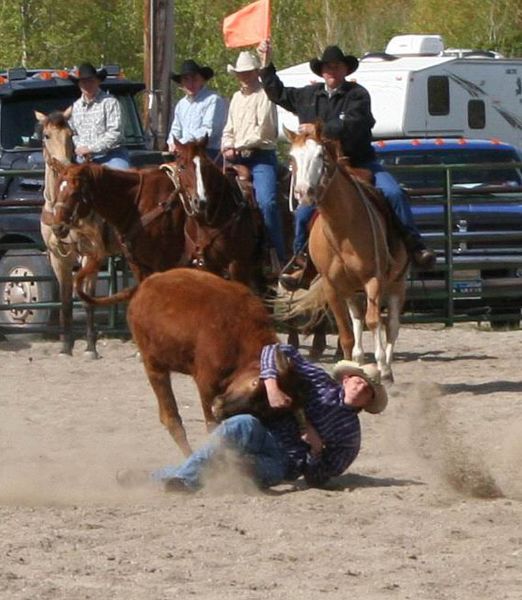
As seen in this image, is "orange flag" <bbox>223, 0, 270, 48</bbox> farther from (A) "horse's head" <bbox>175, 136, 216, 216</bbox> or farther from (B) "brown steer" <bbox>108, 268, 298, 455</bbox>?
(B) "brown steer" <bbox>108, 268, 298, 455</bbox>

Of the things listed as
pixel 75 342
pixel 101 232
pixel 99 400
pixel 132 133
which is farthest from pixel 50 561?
pixel 132 133

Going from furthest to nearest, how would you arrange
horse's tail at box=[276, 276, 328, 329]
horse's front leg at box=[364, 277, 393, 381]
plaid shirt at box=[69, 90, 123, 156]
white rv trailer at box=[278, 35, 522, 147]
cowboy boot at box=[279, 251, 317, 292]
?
white rv trailer at box=[278, 35, 522, 147] → plaid shirt at box=[69, 90, 123, 156] → cowboy boot at box=[279, 251, 317, 292] → horse's tail at box=[276, 276, 328, 329] → horse's front leg at box=[364, 277, 393, 381]

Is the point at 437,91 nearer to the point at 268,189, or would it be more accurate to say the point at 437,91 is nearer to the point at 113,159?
the point at 113,159

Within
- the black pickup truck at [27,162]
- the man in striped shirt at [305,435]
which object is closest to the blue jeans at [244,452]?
the man in striped shirt at [305,435]

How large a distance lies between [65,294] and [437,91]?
9.79m

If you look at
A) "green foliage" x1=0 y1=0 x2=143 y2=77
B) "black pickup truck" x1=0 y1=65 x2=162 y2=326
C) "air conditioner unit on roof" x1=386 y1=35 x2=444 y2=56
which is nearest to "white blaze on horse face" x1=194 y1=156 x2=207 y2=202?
"black pickup truck" x1=0 y1=65 x2=162 y2=326

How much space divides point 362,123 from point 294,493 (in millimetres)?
4627

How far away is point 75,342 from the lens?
48.3 feet

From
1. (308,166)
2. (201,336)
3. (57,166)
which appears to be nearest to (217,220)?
(57,166)

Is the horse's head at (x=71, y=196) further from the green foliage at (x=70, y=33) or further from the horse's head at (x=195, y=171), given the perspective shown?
the green foliage at (x=70, y=33)

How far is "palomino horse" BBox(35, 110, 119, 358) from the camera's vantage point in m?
12.7

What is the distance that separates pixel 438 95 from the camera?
22.4 metres

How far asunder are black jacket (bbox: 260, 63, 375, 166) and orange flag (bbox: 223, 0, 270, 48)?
74.1 inches

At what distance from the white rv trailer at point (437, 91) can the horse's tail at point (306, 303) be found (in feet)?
32.2
